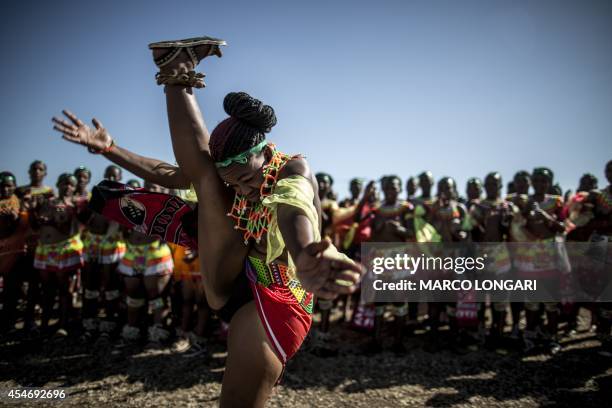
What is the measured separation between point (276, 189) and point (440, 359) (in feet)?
16.7

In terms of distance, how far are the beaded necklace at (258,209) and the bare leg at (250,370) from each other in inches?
20.2

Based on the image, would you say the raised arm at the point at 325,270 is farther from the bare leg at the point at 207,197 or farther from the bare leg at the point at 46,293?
the bare leg at the point at 46,293

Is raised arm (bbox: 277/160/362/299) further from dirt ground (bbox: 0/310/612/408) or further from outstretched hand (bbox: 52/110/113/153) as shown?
dirt ground (bbox: 0/310/612/408)

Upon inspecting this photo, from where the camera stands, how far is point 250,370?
191 cm

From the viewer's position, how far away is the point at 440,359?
572 centimetres

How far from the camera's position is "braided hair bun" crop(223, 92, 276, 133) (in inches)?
79.9

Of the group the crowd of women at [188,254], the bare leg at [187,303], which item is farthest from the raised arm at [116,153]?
the bare leg at [187,303]

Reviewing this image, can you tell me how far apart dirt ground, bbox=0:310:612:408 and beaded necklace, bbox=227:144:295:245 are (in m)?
3.10

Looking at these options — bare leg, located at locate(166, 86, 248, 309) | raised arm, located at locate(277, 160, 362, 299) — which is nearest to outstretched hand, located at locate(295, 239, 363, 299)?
raised arm, located at locate(277, 160, 362, 299)

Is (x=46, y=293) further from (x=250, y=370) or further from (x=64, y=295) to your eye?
(x=250, y=370)

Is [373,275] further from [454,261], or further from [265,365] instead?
[265,365]

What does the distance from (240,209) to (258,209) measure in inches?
5.1

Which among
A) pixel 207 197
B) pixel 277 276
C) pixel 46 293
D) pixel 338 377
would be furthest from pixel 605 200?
pixel 46 293

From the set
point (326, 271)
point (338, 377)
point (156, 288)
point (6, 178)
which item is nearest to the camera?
point (326, 271)
